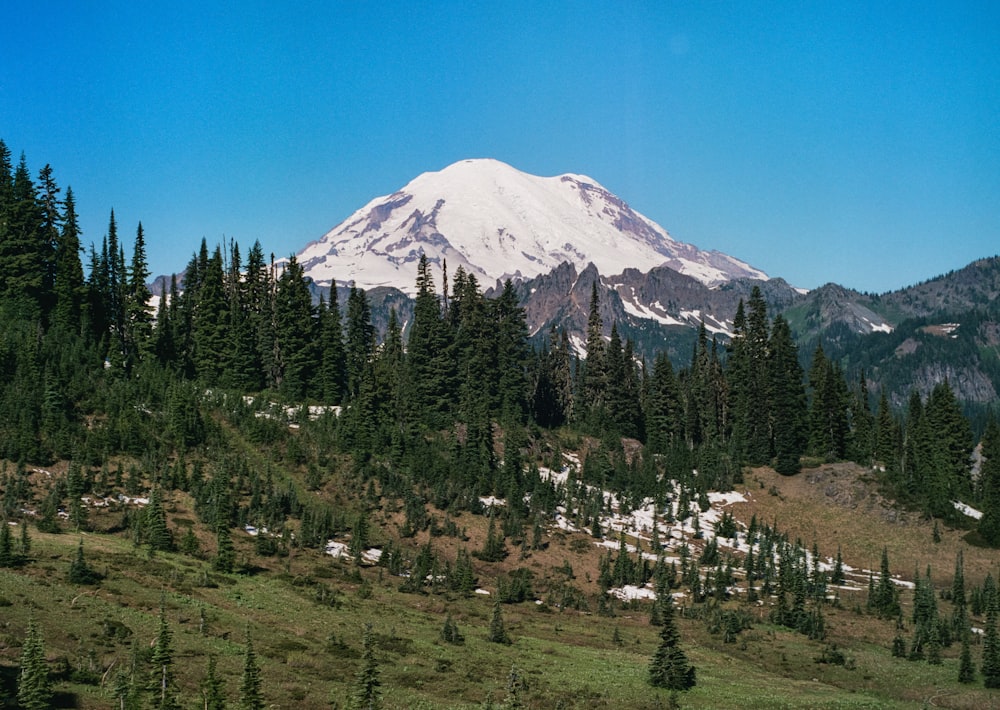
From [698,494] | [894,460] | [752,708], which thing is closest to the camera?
[752,708]

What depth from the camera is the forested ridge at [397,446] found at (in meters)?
52.6

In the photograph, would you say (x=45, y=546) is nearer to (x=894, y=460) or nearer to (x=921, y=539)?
(x=921, y=539)

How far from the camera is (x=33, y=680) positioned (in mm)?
27578

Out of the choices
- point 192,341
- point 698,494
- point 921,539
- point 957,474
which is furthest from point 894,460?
point 192,341

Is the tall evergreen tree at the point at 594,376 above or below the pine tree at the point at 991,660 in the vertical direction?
above

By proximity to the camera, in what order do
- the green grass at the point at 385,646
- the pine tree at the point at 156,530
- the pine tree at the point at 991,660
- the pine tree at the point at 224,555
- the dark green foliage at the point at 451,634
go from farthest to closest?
the pine tree at the point at 156,530 → the pine tree at the point at 224,555 → the pine tree at the point at 991,660 → the dark green foliage at the point at 451,634 → the green grass at the point at 385,646

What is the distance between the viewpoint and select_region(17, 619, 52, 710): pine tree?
27422 mm

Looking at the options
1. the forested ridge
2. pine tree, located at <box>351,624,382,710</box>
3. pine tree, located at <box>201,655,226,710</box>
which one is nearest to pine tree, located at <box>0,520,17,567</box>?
the forested ridge

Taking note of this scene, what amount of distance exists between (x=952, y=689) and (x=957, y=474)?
66302 mm

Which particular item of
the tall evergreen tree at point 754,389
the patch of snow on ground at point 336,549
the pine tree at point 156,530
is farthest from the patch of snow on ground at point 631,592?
the tall evergreen tree at point 754,389

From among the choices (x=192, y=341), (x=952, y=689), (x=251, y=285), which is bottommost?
(x=952, y=689)

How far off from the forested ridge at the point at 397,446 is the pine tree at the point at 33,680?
0.10 m

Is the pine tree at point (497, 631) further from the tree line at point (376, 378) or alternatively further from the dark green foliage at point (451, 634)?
the tree line at point (376, 378)

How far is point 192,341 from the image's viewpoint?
88.1m
